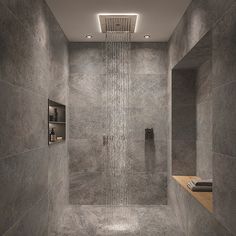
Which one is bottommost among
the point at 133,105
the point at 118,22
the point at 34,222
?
the point at 34,222

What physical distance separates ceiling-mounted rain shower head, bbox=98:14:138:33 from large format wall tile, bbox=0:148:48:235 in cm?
184

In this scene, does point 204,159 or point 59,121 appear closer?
point 204,159

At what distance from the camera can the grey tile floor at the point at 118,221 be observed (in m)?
3.94

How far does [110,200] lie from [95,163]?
64 centimetres

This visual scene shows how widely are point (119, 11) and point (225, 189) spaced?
248cm

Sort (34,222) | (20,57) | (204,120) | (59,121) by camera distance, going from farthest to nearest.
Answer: (59,121), (204,120), (34,222), (20,57)

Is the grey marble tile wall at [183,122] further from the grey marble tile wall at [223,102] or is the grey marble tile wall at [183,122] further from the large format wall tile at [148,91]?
the grey marble tile wall at [223,102]

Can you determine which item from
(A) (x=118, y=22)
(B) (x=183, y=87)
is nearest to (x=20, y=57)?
(A) (x=118, y=22)

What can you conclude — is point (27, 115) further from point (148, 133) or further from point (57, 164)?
point (148, 133)

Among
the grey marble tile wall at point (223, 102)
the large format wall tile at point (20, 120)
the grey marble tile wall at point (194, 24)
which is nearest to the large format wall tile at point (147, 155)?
the grey marble tile wall at point (194, 24)

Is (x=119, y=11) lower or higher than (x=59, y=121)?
higher

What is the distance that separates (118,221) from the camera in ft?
14.3

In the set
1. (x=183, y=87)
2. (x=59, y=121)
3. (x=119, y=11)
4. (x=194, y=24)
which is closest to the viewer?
(x=194, y=24)

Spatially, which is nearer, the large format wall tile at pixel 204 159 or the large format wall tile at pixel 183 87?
the large format wall tile at pixel 204 159
